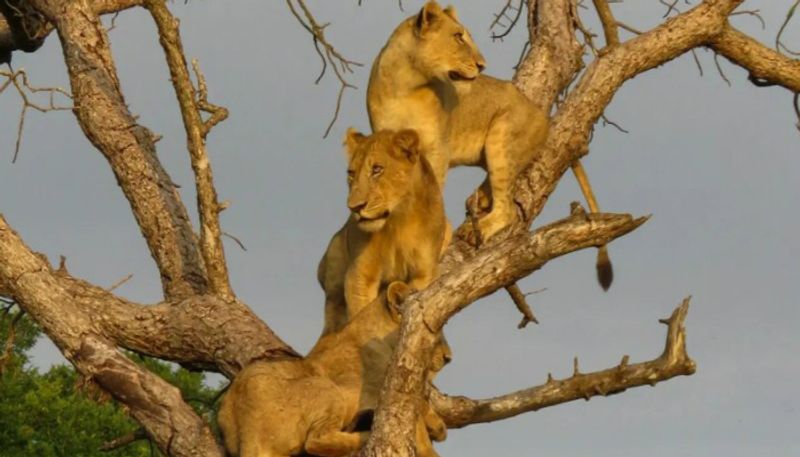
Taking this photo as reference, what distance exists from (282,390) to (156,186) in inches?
108

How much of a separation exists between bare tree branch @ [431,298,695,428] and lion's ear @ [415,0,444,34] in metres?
2.47

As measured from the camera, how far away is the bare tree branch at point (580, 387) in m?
8.23

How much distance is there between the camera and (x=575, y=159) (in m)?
10.9

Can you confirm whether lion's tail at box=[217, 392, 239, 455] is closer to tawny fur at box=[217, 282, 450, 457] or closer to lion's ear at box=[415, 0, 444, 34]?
tawny fur at box=[217, 282, 450, 457]

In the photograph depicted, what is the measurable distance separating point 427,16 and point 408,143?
167 cm

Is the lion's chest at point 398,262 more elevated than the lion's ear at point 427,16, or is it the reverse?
the lion's ear at point 427,16

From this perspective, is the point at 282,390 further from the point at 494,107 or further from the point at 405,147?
the point at 494,107

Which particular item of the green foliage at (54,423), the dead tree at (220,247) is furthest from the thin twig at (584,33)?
the green foliage at (54,423)

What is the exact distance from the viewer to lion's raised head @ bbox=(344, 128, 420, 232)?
8.55 m

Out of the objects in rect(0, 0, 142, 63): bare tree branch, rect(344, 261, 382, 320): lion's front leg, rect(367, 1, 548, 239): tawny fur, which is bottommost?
rect(344, 261, 382, 320): lion's front leg

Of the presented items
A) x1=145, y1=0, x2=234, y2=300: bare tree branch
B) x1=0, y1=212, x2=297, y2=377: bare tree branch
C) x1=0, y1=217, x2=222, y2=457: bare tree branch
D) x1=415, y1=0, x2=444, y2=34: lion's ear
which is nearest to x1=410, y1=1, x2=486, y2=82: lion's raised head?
x1=415, y1=0, x2=444, y2=34: lion's ear

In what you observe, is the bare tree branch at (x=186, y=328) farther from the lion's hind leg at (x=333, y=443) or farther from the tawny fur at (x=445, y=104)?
the tawny fur at (x=445, y=104)

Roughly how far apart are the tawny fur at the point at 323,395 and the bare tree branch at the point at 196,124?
900 millimetres

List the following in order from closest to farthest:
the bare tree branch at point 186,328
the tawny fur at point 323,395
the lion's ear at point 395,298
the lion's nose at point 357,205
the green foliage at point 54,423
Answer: the tawny fur at point 323,395, the lion's ear at point 395,298, the lion's nose at point 357,205, the bare tree branch at point 186,328, the green foliage at point 54,423
